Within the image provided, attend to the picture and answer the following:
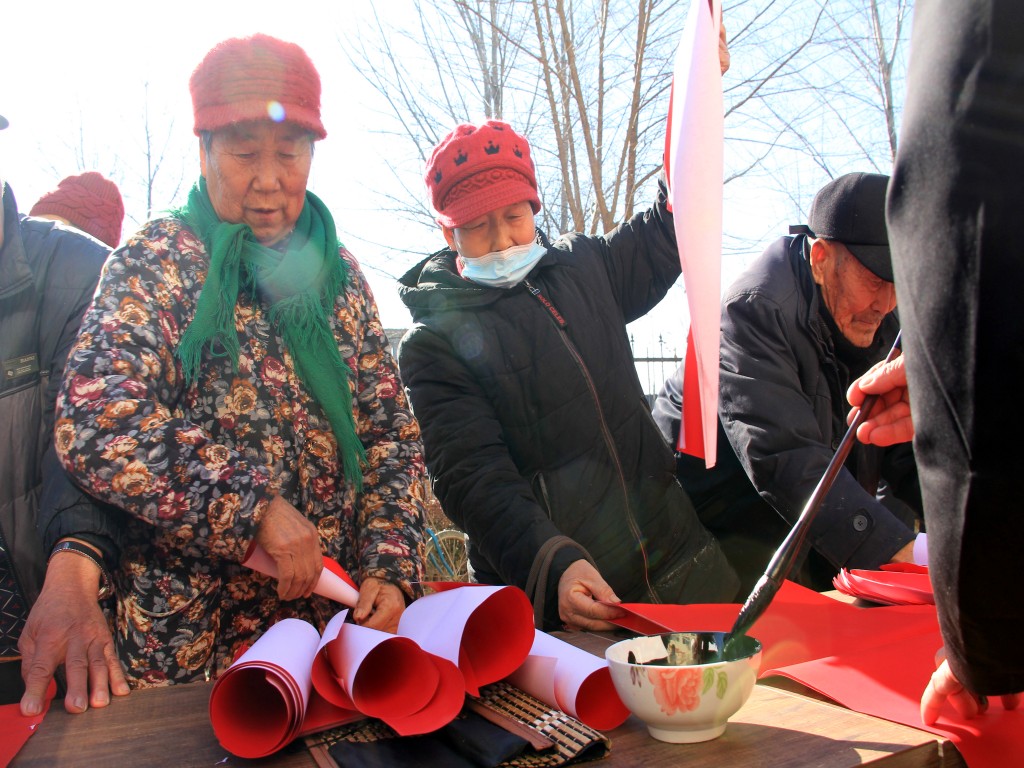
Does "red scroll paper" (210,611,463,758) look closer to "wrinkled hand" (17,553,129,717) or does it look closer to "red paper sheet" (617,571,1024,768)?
"wrinkled hand" (17,553,129,717)

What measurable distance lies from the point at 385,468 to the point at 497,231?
859 mm

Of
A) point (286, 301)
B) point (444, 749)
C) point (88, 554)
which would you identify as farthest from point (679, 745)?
point (286, 301)

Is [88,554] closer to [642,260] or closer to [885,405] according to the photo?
[885,405]

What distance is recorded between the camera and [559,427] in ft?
7.16

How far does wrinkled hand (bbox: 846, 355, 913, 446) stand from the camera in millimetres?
1060

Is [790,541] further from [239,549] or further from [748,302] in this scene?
[748,302]

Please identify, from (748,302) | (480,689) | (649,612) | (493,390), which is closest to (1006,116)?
(480,689)

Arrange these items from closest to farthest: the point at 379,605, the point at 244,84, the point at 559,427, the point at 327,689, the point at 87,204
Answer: the point at 327,689, the point at 379,605, the point at 244,84, the point at 559,427, the point at 87,204

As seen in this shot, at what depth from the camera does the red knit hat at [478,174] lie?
89.9 inches

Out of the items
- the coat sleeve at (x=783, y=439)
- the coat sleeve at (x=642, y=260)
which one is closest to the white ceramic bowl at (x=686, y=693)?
the coat sleeve at (x=783, y=439)

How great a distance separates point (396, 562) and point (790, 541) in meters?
0.75

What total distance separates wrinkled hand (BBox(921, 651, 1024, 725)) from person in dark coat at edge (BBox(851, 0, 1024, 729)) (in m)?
0.32

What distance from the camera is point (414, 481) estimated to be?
1.73m

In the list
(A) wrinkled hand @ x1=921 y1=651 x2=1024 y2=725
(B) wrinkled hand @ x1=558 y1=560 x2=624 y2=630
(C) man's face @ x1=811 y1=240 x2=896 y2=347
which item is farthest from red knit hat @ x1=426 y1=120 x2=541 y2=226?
(A) wrinkled hand @ x1=921 y1=651 x2=1024 y2=725
